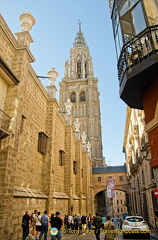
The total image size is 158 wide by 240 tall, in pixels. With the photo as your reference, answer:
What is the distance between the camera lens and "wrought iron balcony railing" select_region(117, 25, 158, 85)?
19.4 ft

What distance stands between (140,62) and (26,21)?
612 centimetres

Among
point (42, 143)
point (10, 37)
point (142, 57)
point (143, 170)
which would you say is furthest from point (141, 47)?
point (143, 170)

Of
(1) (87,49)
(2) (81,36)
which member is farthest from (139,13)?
(2) (81,36)

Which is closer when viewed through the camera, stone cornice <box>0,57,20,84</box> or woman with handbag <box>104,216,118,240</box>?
woman with handbag <box>104,216,118,240</box>

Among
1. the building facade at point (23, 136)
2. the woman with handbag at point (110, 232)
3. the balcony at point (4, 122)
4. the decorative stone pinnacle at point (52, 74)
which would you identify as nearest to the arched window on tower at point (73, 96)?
the building facade at point (23, 136)

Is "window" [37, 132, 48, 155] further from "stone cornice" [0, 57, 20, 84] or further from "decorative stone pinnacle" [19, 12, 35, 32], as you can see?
"decorative stone pinnacle" [19, 12, 35, 32]

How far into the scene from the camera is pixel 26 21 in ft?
29.8

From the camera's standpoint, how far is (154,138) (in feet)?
20.7

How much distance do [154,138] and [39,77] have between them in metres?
7.39

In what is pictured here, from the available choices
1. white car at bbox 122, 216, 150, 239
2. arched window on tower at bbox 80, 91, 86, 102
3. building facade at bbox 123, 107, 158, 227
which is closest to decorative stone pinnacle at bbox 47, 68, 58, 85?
building facade at bbox 123, 107, 158, 227

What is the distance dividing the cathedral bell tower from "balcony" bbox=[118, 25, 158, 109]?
38.8 meters

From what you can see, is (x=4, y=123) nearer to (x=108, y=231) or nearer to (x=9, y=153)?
(x=9, y=153)

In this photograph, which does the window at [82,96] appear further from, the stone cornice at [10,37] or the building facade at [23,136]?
the stone cornice at [10,37]

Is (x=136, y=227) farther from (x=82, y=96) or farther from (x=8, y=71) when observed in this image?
(x=82, y=96)
